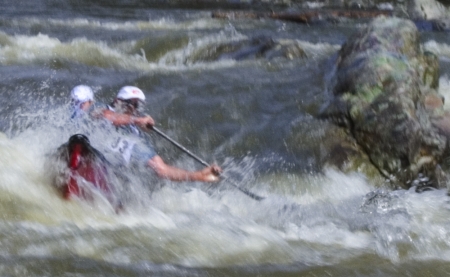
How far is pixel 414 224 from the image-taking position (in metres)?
5.82

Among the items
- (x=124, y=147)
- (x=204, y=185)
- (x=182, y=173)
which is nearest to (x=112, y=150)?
(x=124, y=147)

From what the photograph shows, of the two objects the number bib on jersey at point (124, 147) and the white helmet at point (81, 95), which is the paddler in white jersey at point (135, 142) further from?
the white helmet at point (81, 95)

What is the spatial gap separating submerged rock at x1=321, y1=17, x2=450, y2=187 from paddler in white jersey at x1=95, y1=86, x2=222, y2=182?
2030 mm

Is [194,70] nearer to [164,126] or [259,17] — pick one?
[164,126]

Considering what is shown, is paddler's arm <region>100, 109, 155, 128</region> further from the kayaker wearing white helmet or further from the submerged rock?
the submerged rock

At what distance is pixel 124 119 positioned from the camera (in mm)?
6215

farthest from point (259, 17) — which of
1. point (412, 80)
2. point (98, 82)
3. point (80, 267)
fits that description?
point (80, 267)

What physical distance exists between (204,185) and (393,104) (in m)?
2.23

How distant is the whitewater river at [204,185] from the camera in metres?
4.38

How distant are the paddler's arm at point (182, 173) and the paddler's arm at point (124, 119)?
11.6 inches

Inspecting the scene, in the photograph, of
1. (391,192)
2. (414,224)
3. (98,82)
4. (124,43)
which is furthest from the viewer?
(124,43)

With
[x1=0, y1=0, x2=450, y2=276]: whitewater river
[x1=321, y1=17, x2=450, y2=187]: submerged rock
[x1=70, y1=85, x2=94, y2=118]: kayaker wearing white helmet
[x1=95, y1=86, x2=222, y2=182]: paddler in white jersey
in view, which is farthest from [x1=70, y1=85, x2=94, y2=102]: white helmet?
[x1=321, y1=17, x2=450, y2=187]: submerged rock

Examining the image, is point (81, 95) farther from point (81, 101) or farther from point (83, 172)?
point (83, 172)

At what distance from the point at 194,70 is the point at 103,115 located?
4.26 m
